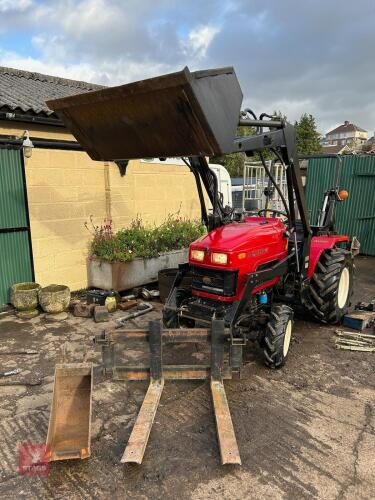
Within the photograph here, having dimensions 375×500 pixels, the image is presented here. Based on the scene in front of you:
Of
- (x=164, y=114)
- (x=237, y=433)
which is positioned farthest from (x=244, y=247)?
(x=237, y=433)

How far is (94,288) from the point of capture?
6.66 metres

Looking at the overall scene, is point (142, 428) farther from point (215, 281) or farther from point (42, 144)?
point (42, 144)

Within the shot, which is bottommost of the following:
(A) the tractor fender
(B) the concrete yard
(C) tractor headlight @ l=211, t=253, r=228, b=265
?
(B) the concrete yard

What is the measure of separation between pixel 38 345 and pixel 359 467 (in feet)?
11.7

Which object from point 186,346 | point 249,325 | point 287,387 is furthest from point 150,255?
point 287,387

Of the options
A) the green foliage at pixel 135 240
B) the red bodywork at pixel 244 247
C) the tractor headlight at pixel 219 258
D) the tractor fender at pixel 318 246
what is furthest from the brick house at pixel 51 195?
the tractor fender at pixel 318 246

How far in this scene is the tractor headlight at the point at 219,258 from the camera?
3.69 metres

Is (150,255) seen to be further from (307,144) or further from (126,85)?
(307,144)

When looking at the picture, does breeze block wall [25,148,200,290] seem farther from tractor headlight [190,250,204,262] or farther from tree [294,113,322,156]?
tree [294,113,322,156]

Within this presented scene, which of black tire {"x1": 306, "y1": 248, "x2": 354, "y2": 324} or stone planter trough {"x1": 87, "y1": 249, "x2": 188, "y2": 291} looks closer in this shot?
black tire {"x1": 306, "y1": 248, "x2": 354, "y2": 324}

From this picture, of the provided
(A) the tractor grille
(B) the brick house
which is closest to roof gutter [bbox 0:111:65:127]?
(B) the brick house

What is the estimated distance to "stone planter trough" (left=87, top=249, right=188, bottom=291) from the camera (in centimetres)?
627

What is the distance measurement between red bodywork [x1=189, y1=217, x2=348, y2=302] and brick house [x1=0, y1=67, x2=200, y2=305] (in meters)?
3.12

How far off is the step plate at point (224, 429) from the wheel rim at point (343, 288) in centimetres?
253
